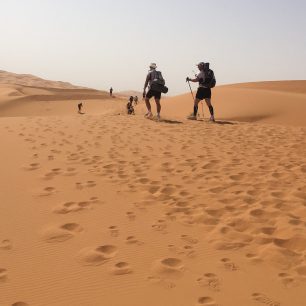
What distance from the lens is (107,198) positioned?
5.33 m

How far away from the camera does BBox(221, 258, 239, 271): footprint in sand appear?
11.7ft

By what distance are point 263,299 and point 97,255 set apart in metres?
1.47

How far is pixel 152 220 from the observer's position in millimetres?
4645

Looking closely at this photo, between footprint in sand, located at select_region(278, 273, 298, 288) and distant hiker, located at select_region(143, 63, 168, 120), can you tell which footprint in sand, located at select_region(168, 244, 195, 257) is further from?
distant hiker, located at select_region(143, 63, 168, 120)

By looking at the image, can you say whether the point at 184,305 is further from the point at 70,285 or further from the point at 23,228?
the point at 23,228

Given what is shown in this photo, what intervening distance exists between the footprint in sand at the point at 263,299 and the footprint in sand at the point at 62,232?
1899 mm

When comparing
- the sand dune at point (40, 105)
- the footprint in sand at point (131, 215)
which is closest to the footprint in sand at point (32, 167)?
the footprint in sand at point (131, 215)

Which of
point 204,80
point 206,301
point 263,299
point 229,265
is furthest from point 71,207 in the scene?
point 204,80

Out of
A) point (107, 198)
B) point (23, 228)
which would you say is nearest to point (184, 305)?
point (23, 228)

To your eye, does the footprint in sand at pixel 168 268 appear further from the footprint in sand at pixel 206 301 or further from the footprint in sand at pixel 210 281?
the footprint in sand at pixel 206 301

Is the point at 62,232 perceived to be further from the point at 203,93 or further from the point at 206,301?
the point at 203,93

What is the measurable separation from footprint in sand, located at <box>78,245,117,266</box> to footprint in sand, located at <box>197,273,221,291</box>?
85cm

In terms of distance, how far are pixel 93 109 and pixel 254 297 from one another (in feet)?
97.4

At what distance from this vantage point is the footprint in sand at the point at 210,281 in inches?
130
